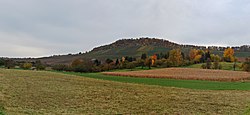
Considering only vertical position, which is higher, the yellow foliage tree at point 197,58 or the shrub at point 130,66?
the yellow foliage tree at point 197,58

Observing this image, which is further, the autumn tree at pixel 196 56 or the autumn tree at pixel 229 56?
the autumn tree at pixel 229 56

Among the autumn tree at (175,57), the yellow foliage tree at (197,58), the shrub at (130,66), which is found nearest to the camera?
the shrub at (130,66)

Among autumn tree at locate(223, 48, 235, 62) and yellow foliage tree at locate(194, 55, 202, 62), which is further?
autumn tree at locate(223, 48, 235, 62)

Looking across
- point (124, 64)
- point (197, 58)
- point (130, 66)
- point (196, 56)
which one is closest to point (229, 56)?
point (196, 56)

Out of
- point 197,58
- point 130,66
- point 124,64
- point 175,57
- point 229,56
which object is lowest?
point 130,66

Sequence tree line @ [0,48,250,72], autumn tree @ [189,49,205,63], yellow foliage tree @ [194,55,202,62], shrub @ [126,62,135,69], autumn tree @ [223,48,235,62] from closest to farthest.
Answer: tree line @ [0,48,250,72] → shrub @ [126,62,135,69] → yellow foliage tree @ [194,55,202,62] → autumn tree @ [189,49,205,63] → autumn tree @ [223,48,235,62]

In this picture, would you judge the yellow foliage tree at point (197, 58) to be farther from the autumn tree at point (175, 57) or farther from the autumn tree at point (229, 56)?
the autumn tree at point (229, 56)

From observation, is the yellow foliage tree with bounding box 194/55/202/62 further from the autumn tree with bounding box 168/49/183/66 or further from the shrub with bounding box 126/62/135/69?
the shrub with bounding box 126/62/135/69

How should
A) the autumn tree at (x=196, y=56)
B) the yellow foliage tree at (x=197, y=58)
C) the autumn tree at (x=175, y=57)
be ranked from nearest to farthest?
the autumn tree at (x=175, y=57) < the yellow foliage tree at (x=197, y=58) < the autumn tree at (x=196, y=56)

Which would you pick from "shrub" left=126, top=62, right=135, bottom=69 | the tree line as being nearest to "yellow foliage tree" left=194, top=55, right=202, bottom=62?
the tree line

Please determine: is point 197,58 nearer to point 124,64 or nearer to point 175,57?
point 175,57

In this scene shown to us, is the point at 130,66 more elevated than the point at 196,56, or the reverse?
the point at 196,56

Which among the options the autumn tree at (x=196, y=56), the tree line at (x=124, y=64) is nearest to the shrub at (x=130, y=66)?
the tree line at (x=124, y=64)

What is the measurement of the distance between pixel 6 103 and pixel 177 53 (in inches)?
4312
